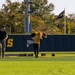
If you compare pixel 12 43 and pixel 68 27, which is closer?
pixel 12 43

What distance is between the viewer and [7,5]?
78.4 meters

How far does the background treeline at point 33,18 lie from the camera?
74.8 metres

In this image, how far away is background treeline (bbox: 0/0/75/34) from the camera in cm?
7481

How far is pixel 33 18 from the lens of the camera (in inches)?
3238

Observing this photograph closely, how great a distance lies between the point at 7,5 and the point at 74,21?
125 ft

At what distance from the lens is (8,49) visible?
34.0 m
